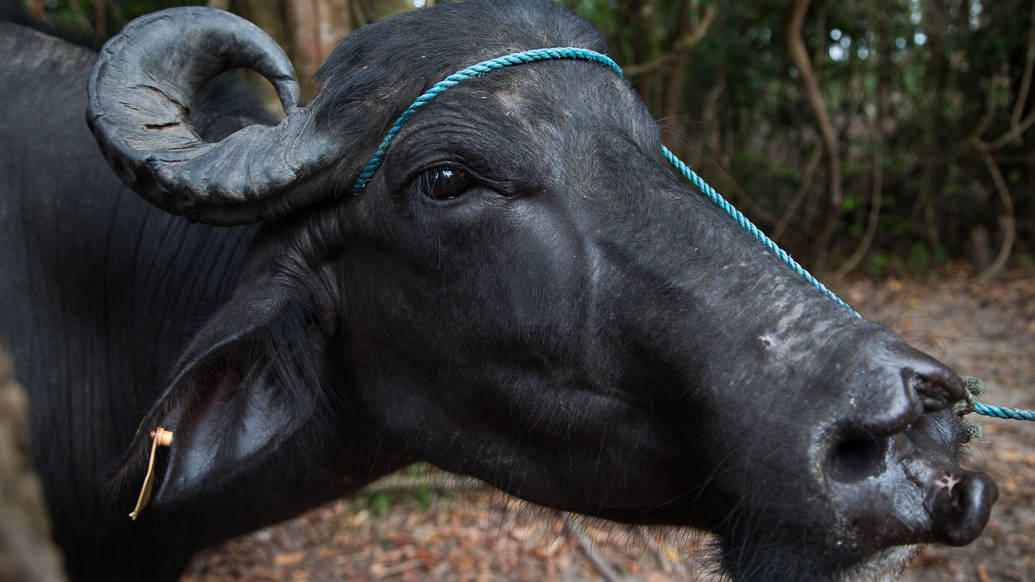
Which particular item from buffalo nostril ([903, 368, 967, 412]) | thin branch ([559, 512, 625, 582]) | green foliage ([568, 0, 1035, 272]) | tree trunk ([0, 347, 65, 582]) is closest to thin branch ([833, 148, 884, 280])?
green foliage ([568, 0, 1035, 272])

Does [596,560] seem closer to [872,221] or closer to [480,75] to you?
[480,75]

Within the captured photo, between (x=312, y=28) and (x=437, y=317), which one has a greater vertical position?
(x=312, y=28)

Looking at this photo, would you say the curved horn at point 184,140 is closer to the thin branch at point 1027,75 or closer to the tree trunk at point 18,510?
the tree trunk at point 18,510

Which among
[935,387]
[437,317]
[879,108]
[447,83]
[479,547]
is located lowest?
[479,547]

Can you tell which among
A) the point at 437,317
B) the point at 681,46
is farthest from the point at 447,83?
the point at 681,46

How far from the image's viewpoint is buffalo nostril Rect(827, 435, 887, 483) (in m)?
1.64

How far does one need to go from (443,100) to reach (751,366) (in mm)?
1054

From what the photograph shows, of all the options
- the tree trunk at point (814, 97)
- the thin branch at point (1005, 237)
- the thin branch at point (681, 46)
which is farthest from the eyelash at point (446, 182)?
the thin branch at point (1005, 237)

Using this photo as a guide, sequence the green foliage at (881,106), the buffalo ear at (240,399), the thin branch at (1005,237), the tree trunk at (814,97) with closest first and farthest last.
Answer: the buffalo ear at (240,399) < the tree trunk at (814,97) < the thin branch at (1005,237) < the green foliage at (881,106)

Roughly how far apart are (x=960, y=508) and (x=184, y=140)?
6.91ft

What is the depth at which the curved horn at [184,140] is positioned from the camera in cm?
212

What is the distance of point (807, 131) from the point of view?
11.8 meters

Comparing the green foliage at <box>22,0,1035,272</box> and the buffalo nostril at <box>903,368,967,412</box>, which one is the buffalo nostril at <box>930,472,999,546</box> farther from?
the green foliage at <box>22,0,1035,272</box>

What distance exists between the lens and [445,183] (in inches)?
82.6
